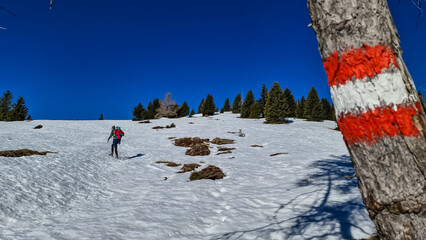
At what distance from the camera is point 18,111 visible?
1732 inches

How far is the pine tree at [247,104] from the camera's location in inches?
2065

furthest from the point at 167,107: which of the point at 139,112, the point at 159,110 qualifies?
the point at 139,112

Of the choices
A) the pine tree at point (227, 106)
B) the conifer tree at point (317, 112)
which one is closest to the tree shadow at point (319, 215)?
the conifer tree at point (317, 112)

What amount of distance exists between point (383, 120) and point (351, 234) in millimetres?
3146

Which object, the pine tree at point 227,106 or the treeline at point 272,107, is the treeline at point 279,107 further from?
the pine tree at point 227,106

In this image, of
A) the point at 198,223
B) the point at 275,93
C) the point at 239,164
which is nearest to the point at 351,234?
the point at 198,223

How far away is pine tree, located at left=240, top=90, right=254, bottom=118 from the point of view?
52463 mm

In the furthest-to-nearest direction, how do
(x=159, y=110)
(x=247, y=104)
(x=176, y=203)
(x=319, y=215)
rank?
(x=159, y=110), (x=247, y=104), (x=176, y=203), (x=319, y=215)

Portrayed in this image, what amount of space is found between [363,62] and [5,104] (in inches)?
2642

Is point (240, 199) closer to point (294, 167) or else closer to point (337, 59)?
point (294, 167)

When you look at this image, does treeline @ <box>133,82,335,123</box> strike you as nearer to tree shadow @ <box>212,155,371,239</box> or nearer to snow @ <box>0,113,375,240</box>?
snow @ <box>0,113,375,240</box>

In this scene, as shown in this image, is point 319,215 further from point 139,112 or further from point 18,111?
point 139,112

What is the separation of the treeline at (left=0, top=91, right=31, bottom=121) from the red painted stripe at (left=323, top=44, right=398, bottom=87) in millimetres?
58367

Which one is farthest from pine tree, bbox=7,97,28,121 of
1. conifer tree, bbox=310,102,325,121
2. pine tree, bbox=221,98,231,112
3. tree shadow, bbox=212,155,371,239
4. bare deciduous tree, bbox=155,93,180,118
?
pine tree, bbox=221,98,231,112
